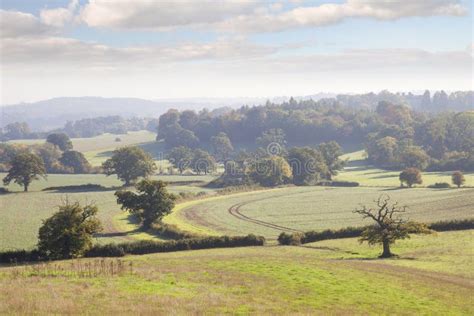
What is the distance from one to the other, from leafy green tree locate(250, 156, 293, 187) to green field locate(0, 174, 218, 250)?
1899 cm

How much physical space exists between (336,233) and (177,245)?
970 inches

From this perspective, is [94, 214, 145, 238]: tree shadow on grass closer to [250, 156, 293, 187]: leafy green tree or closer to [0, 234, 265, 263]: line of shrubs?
[0, 234, 265, 263]: line of shrubs

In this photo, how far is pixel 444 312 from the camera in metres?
34.5

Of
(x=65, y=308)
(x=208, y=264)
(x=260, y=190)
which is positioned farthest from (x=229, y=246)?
(x=260, y=190)

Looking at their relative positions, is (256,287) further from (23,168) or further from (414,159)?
(414,159)

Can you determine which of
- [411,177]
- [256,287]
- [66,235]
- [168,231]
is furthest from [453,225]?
[411,177]

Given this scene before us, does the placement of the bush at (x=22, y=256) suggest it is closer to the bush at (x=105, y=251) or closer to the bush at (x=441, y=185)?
the bush at (x=105, y=251)

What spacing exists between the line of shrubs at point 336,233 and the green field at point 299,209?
33.2 ft

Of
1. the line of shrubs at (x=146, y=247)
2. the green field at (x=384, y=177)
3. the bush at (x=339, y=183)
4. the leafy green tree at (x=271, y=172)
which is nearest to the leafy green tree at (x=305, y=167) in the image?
the bush at (x=339, y=183)

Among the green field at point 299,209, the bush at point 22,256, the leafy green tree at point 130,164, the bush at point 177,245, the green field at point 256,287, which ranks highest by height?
the leafy green tree at point 130,164

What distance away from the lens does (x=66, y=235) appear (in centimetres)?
6184

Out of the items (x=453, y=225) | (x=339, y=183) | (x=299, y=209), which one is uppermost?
(x=453, y=225)

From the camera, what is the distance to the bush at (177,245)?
65500 millimetres

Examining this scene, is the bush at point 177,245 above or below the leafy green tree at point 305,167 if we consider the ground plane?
below
